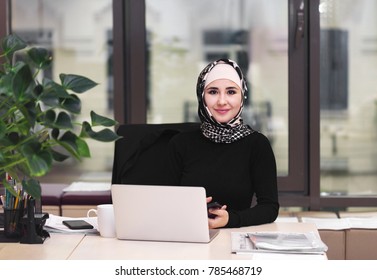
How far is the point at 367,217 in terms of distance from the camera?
403 centimetres

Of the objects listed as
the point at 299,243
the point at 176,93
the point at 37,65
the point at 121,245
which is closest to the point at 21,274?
the point at 37,65

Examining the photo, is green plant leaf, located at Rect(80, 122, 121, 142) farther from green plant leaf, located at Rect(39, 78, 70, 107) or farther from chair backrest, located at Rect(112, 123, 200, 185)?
chair backrest, located at Rect(112, 123, 200, 185)

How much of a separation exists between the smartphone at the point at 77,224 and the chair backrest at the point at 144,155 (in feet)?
1.56

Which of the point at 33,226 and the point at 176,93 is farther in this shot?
the point at 176,93

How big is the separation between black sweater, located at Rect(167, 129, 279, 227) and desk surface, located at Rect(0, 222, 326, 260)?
0.42 m

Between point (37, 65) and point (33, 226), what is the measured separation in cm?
85

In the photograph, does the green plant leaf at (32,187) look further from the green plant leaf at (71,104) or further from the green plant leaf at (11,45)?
the green plant leaf at (11,45)

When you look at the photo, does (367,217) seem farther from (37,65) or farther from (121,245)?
(37,65)

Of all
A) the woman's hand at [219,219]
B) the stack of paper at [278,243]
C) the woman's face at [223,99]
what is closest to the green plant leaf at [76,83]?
the stack of paper at [278,243]

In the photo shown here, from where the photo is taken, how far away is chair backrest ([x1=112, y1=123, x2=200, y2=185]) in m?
3.21

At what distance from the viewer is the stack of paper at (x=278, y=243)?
225cm

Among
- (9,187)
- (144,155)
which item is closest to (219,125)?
(144,155)

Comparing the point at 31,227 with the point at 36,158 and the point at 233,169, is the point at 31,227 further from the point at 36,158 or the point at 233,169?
the point at 36,158

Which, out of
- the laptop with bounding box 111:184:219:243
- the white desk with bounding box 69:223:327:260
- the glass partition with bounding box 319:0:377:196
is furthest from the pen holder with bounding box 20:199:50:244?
the glass partition with bounding box 319:0:377:196
